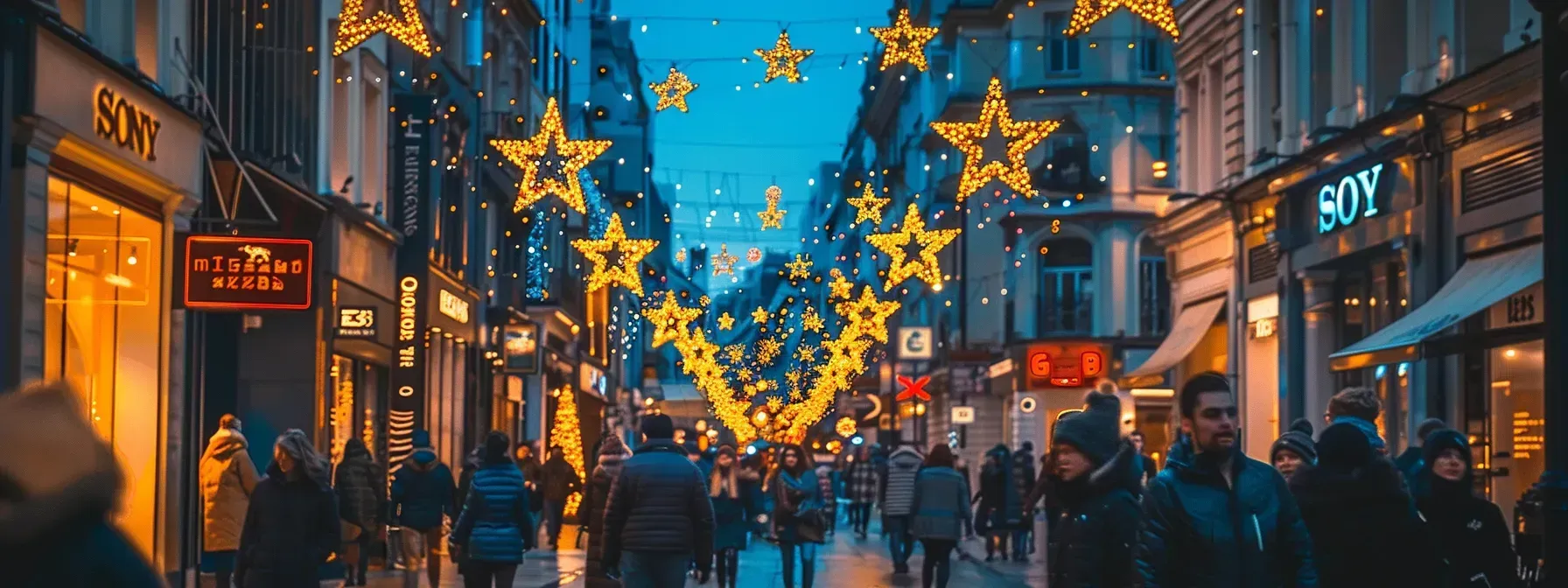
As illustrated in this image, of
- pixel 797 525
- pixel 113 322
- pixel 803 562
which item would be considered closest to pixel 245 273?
pixel 113 322

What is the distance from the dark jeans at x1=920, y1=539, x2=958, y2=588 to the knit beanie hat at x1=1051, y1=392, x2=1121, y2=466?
1385 cm

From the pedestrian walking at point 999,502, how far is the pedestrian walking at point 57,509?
26.8m

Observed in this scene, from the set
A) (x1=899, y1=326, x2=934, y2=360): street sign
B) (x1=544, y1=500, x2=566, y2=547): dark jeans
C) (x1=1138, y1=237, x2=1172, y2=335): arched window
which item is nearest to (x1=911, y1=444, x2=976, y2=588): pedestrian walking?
(x1=544, y1=500, x2=566, y2=547): dark jeans

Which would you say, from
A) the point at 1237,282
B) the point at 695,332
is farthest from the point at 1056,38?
the point at 695,332

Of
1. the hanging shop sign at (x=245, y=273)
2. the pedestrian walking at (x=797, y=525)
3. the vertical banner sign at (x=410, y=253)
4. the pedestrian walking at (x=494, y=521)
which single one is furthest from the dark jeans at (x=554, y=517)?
the pedestrian walking at (x=494, y=521)

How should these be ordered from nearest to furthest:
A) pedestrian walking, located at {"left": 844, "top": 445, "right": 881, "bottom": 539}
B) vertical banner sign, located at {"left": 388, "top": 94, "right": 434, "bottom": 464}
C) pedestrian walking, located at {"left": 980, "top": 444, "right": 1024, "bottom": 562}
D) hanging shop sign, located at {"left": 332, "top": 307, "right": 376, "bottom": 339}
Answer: hanging shop sign, located at {"left": 332, "top": 307, "right": 376, "bottom": 339}
pedestrian walking, located at {"left": 980, "top": 444, "right": 1024, "bottom": 562}
vertical banner sign, located at {"left": 388, "top": 94, "right": 434, "bottom": 464}
pedestrian walking, located at {"left": 844, "top": 445, "right": 881, "bottom": 539}

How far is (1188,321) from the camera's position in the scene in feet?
123

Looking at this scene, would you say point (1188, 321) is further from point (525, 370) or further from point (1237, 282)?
point (525, 370)

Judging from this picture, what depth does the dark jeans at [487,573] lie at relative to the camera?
1600 centimetres

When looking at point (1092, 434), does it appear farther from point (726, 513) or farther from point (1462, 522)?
point (726, 513)

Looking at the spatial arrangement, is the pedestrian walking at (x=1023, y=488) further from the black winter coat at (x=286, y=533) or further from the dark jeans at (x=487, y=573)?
the black winter coat at (x=286, y=533)

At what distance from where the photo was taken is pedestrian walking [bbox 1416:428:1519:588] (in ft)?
35.6

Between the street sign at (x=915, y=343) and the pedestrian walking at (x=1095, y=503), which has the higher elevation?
the street sign at (x=915, y=343)

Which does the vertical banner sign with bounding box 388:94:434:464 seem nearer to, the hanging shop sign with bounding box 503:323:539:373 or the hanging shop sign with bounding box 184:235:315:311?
the hanging shop sign with bounding box 503:323:539:373
